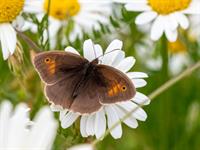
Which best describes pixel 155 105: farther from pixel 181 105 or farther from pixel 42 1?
pixel 42 1

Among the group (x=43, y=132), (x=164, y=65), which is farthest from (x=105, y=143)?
(x=43, y=132)

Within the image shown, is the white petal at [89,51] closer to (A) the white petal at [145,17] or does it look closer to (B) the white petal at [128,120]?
(B) the white petal at [128,120]

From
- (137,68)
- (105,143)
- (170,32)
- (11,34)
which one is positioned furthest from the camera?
(137,68)

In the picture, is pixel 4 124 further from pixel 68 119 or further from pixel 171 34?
pixel 171 34

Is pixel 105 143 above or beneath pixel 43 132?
beneath

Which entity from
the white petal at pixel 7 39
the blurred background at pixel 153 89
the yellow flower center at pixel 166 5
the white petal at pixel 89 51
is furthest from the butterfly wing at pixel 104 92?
the yellow flower center at pixel 166 5

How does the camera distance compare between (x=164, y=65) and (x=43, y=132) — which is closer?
(x=43, y=132)

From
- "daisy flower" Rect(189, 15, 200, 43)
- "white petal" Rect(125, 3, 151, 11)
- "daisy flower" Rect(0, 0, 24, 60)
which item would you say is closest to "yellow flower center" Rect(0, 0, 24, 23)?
"daisy flower" Rect(0, 0, 24, 60)

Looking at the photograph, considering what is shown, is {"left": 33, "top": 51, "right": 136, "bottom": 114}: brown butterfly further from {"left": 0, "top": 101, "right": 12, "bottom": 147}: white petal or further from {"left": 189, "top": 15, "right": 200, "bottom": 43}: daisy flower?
{"left": 189, "top": 15, "right": 200, "bottom": 43}: daisy flower
